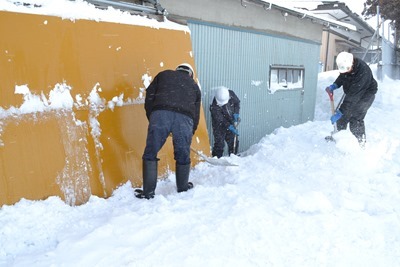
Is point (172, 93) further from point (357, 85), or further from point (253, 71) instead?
point (253, 71)

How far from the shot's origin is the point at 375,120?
9.86 m

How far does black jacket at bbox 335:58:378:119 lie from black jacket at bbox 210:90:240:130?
1838mm

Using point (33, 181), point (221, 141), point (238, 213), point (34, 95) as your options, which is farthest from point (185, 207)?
point (221, 141)

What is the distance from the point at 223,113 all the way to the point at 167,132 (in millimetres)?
2483

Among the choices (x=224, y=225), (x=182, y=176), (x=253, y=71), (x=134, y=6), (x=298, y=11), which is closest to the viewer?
(x=224, y=225)

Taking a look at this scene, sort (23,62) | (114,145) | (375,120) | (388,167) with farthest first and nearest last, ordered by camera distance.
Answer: (375,120) < (388,167) < (114,145) < (23,62)

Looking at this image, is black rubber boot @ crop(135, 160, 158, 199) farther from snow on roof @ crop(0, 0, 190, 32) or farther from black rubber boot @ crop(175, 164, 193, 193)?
snow on roof @ crop(0, 0, 190, 32)

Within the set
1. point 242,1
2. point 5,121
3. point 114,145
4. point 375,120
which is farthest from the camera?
point 375,120

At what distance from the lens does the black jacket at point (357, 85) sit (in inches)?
233

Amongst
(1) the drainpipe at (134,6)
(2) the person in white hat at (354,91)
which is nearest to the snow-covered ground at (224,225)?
(2) the person in white hat at (354,91)

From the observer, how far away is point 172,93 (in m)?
3.68

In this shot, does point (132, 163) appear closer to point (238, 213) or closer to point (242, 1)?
point (238, 213)

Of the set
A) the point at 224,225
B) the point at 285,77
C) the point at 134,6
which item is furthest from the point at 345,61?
the point at 224,225

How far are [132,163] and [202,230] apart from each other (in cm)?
140
